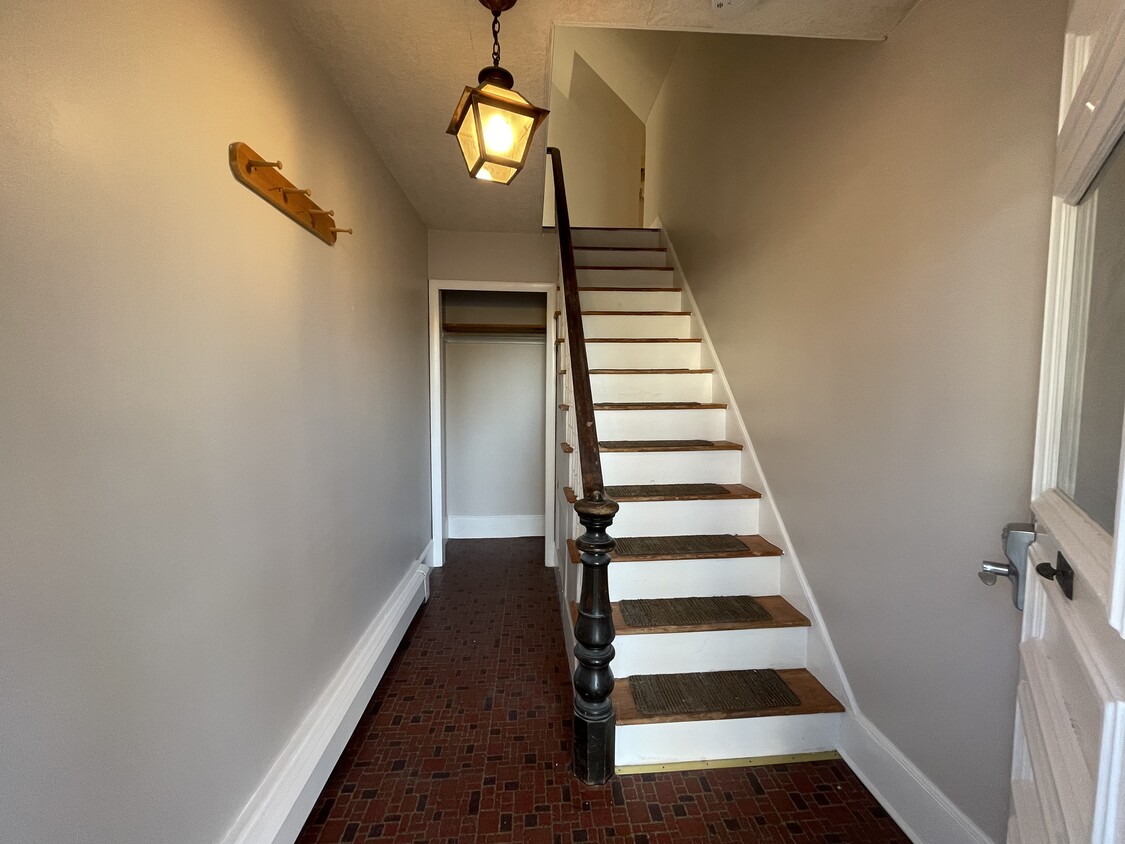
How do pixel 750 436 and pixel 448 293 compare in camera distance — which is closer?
pixel 750 436

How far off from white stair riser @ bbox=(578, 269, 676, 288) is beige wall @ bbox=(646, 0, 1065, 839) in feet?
5.09

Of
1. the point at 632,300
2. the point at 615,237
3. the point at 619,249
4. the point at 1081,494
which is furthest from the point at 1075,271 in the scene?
the point at 615,237

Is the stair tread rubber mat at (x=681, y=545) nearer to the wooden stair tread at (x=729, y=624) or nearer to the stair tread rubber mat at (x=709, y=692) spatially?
the wooden stair tread at (x=729, y=624)

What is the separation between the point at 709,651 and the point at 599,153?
17.8 feet

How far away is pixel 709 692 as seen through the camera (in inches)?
72.5

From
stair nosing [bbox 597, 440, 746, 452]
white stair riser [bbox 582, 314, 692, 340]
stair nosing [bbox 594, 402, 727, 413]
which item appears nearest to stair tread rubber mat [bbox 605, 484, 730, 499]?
stair nosing [bbox 597, 440, 746, 452]

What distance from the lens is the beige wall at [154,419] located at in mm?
694

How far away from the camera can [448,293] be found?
13.7 feet

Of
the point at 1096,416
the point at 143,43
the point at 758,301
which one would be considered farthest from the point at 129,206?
the point at 758,301

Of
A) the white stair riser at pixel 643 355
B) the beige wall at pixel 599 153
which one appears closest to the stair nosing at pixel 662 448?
the white stair riser at pixel 643 355

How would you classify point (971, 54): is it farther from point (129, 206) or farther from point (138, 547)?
point (138, 547)

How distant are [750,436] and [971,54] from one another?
1.61m

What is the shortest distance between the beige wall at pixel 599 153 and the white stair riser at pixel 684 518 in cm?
427

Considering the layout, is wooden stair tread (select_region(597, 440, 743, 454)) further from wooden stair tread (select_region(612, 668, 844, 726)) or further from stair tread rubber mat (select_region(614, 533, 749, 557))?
wooden stair tread (select_region(612, 668, 844, 726))
